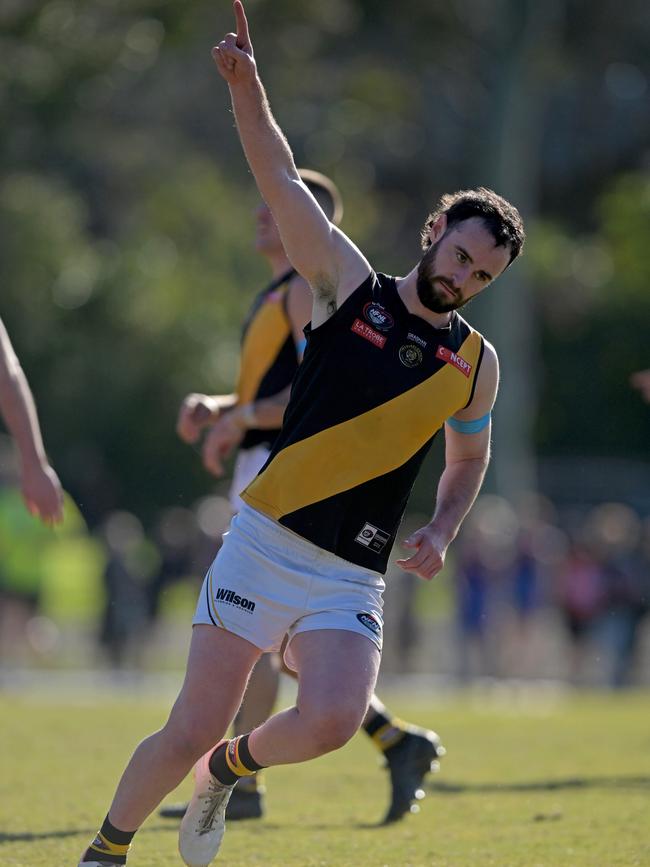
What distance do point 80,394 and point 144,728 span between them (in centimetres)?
2087

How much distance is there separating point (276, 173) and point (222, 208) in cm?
3005

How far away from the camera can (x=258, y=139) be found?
206 inches

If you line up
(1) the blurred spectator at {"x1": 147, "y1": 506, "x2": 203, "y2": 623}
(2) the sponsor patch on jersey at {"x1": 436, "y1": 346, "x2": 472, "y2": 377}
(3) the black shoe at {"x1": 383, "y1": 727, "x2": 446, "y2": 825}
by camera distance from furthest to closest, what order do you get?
1. (1) the blurred spectator at {"x1": 147, "y1": 506, "x2": 203, "y2": 623}
2. (3) the black shoe at {"x1": 383, "y1": 727, "x2": 446, "y2": 825}
3. (2) the sponsor patch on jersey at {"x1": 436, "y1": 346, "x2": 472, "y2": 377}

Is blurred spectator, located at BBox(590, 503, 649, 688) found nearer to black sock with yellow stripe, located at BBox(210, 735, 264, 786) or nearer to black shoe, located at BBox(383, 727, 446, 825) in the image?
black shoe, located at BBox(383, 727, 446, 825)

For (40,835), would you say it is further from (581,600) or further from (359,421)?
(581,600)

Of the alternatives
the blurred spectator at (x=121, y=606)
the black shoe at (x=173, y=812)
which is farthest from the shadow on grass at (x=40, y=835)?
the blurred spectator at (x=121, y=606)

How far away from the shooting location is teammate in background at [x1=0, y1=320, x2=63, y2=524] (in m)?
5.92

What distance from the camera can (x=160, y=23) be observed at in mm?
25719

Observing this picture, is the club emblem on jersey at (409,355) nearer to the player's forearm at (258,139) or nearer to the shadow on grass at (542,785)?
the player's forearm at (258,139)

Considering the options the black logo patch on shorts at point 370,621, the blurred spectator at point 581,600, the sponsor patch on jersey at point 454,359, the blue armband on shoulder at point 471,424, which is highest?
the sponsor patch on jersey at point 454,359

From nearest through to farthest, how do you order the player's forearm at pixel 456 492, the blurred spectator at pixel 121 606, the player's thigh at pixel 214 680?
1. the player's thigh at pixel 214 680
2. the player's forearm at pixel 456 492
3. the blurred spectator at pixel 121 606

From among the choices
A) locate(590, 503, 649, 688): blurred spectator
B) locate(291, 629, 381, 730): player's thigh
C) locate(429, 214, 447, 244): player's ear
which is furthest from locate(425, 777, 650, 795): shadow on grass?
locate(590, 503, 649, 688): blurred spectator

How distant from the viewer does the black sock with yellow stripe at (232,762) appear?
5371mm

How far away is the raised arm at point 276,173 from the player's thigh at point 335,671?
1179 mm
